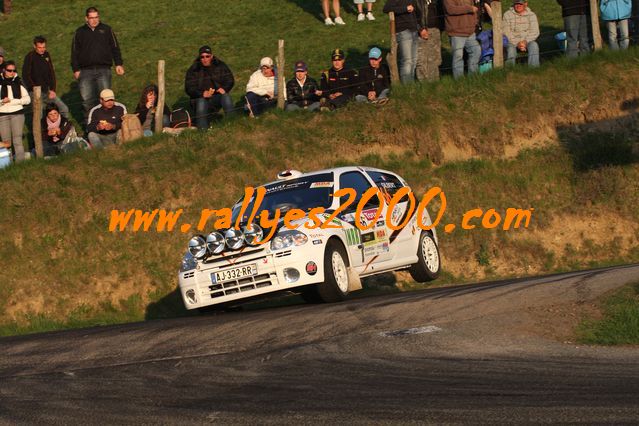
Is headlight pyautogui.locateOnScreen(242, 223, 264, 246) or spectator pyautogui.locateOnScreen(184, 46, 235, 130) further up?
spectator pyautogui.locateOnScreen(184, 46, 235, 130)

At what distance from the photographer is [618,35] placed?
23656mm

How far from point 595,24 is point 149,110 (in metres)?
9.13

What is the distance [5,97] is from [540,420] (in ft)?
55.9

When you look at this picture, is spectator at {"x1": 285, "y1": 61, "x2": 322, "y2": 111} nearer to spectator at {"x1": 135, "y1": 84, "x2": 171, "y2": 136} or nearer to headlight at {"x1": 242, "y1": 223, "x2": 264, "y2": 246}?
spectator at {"x1": 135, "y1": 84, "x2": 171, "y2": 136}

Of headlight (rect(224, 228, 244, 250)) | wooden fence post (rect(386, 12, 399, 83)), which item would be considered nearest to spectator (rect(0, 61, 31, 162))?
wooden fence post (rect(386, 12, 399, 83))

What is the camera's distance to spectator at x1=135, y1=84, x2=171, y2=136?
22.7 metres

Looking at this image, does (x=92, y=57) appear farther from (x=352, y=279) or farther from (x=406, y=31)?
(x=352, y=279)

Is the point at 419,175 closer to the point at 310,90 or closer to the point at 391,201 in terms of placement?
the point at 310,90

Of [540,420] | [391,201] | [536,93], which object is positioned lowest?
[540,420]

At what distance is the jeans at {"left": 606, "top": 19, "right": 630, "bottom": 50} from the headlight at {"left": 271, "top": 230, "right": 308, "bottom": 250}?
11.9m

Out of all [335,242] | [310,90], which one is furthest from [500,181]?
[335,242]

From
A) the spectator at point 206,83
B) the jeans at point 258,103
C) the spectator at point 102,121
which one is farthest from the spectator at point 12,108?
the jeans at point 258,103

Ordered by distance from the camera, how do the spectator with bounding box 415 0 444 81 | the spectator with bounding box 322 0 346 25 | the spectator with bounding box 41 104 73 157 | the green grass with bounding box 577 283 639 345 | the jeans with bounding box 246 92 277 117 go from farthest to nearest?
the spectator with bounding box 322 0 346 25
the jeans with bounding box 246 92 277 117
the spectator with bounding box 415 0 444 81
the spectator with bounding box 41 104 73 157
the green grass with bounding box 577 283 639 345

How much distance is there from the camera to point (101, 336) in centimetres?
1295
